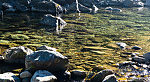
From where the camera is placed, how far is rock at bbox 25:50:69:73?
797cm

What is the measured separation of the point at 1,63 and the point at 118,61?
5.17 metres

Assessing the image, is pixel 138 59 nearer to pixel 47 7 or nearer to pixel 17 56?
pixel 17 56

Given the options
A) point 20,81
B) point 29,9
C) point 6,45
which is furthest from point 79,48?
point 29,9

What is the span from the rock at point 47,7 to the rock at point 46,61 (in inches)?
778

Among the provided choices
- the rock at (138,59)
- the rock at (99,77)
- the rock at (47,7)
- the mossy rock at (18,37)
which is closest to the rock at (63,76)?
the rock at (99,77)

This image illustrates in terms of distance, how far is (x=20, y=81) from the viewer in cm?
764

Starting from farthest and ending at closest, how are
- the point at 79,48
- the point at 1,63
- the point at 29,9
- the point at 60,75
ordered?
the point at 29,9, the point at 79,48, the point at 1,63, the point at 60,75

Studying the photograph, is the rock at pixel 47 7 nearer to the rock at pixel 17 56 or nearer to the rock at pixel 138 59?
the rock at pixel 17 56

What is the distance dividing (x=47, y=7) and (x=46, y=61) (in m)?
21.1

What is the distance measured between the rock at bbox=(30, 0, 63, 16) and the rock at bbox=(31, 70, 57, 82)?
2049cm

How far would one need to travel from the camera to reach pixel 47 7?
92.9 ft

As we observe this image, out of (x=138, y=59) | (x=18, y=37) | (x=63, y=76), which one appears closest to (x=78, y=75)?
(x=63, y=76)

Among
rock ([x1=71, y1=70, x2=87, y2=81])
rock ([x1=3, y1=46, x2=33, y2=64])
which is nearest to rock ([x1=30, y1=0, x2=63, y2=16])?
rock ([x1=3, y1=46, x2=33, y2=64])

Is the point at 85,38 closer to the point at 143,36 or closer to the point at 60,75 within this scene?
the point at 143,36
